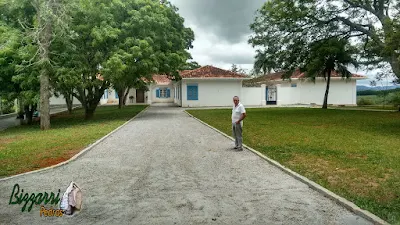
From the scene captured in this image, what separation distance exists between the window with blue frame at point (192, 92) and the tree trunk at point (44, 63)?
1740 centimetres

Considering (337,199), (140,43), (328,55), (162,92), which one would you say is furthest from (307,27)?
(162,92)

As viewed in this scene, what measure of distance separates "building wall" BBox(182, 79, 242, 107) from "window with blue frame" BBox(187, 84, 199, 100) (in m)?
0.27

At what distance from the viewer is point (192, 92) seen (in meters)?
32.6

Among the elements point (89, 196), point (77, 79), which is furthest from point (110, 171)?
point (77, 79)

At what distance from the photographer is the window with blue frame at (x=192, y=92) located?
32469 millimetres

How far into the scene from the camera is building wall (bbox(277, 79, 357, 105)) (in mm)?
35219

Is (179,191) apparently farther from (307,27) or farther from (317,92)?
(317,92)

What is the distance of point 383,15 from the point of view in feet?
60.3

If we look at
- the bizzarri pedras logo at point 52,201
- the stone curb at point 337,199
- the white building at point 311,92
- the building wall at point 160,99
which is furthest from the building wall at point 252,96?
the bizzarri pedras logo at point 52,201

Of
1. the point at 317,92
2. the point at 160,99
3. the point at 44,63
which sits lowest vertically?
the point at 160,99

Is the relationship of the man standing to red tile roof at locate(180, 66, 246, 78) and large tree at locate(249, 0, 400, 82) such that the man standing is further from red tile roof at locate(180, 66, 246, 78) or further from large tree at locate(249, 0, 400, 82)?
red tile roof at locate(180, 66, 246, 78)

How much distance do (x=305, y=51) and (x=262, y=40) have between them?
301 centimetres

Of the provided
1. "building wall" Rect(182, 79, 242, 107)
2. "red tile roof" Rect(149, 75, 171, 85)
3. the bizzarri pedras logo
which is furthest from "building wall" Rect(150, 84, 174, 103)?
the bizzarri pedras logo

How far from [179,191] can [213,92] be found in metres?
27.7
